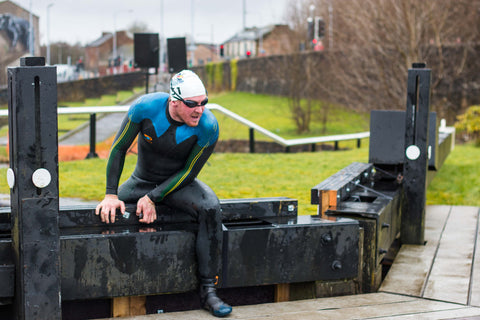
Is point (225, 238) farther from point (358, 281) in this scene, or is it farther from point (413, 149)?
point (413, 149)

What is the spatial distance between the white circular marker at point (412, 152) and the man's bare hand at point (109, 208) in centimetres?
328

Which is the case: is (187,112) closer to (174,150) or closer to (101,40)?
(174,150)

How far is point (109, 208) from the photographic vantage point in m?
4.54

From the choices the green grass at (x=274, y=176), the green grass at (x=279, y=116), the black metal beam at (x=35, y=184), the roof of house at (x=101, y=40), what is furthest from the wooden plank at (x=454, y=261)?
the roof of house at (x=101, y=40)

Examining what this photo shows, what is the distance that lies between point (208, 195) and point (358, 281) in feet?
4.34

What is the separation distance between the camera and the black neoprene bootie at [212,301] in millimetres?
4352

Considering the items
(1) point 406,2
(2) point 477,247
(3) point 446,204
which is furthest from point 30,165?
(1) point 406,2

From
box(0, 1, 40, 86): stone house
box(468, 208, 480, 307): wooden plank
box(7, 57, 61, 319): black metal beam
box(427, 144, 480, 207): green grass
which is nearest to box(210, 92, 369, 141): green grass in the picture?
box(427, 144, 480, 207): green grass

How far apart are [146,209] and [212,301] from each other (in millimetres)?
722

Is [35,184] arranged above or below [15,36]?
below

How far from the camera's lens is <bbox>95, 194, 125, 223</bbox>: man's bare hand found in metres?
4.52

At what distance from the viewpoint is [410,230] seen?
6.98 meters

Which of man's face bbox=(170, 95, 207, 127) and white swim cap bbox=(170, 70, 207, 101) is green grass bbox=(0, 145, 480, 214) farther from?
white swim cap bbox=(170, 70, 207, 101)

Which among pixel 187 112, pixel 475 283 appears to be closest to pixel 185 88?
pixel 187 112
